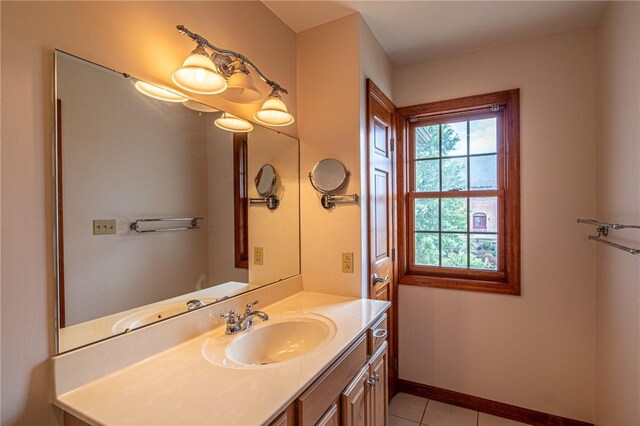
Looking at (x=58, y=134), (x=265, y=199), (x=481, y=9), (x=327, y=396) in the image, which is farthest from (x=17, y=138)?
(x=481, y=9)

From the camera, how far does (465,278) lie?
225 centimetres

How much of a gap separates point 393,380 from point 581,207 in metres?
1.73

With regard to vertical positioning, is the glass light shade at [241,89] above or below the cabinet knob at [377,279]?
above

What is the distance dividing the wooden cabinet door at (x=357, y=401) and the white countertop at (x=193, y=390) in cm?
21

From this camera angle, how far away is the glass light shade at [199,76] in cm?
116

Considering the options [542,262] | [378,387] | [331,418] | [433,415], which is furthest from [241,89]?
[433,415]

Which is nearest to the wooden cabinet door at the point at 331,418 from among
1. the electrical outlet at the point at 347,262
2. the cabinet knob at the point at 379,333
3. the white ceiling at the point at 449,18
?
the cabinet knob at the point at 379,333

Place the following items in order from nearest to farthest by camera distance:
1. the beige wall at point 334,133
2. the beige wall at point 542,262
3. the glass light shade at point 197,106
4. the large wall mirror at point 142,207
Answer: the large wall mirror at point 142,207
the glass light shade at point 197,106
the beige wall at point 334,133
the beige wall at point 542,262

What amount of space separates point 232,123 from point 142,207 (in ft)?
1.97

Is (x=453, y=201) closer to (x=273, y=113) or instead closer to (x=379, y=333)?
(x=379, y=333)

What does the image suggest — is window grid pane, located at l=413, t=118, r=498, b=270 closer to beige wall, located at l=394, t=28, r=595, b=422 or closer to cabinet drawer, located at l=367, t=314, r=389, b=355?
beige wall, located at l=394, t=28, r=595, b=422

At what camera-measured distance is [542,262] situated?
2018mm

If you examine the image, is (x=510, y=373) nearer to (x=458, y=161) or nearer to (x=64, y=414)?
(x=458, y=161)

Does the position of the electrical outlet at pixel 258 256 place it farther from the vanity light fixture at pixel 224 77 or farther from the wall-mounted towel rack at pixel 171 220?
the vanity light fixture at pixel 224 77
